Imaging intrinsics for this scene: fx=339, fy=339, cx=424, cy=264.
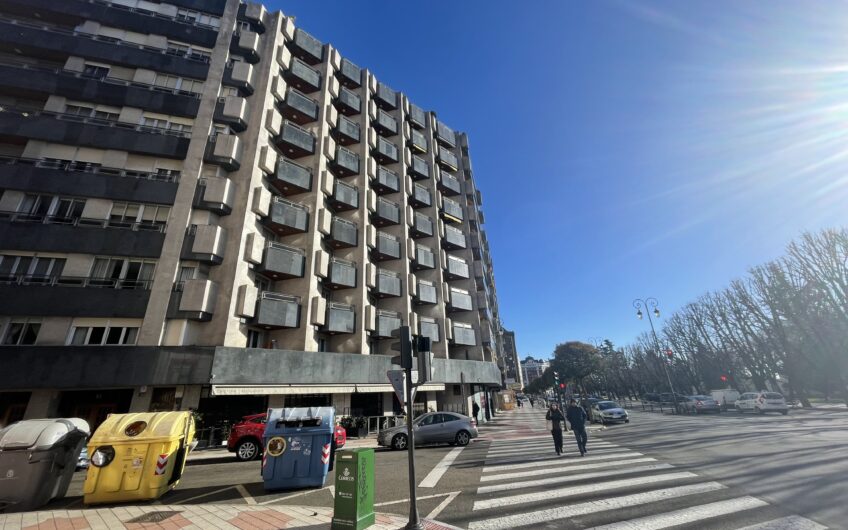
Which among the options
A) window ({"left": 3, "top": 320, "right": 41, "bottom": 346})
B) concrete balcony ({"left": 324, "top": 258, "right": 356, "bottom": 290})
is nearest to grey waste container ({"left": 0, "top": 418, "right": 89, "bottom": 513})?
window ({"left": 3, "top": 320, "right": 41, "bottom": 346})

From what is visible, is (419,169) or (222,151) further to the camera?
(419,169)

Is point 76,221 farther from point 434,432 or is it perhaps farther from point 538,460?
point 538,460

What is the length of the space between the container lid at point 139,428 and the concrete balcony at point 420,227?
80.0 feet

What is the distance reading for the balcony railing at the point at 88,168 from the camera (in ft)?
56.6

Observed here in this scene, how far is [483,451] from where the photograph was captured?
42.7 feet

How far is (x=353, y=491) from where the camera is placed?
17.1 feet

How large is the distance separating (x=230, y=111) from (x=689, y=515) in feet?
83.5

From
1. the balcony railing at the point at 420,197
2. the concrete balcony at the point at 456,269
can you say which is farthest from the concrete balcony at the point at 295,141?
the concrete balcony at the point at 456,269

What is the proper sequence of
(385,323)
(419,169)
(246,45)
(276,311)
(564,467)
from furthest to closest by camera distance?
(419,169), (385,323), (246,45), (276,311), (564,467)

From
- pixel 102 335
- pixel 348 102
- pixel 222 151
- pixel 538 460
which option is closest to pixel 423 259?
pixel 348 102

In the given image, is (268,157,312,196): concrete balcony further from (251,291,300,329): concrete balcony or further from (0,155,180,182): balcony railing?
(251,291,300,329): concrete balcony

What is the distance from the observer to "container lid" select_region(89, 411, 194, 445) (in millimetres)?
7215

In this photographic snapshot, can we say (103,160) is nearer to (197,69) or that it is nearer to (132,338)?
(197,69)

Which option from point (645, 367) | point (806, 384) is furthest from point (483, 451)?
point (645, 367)
